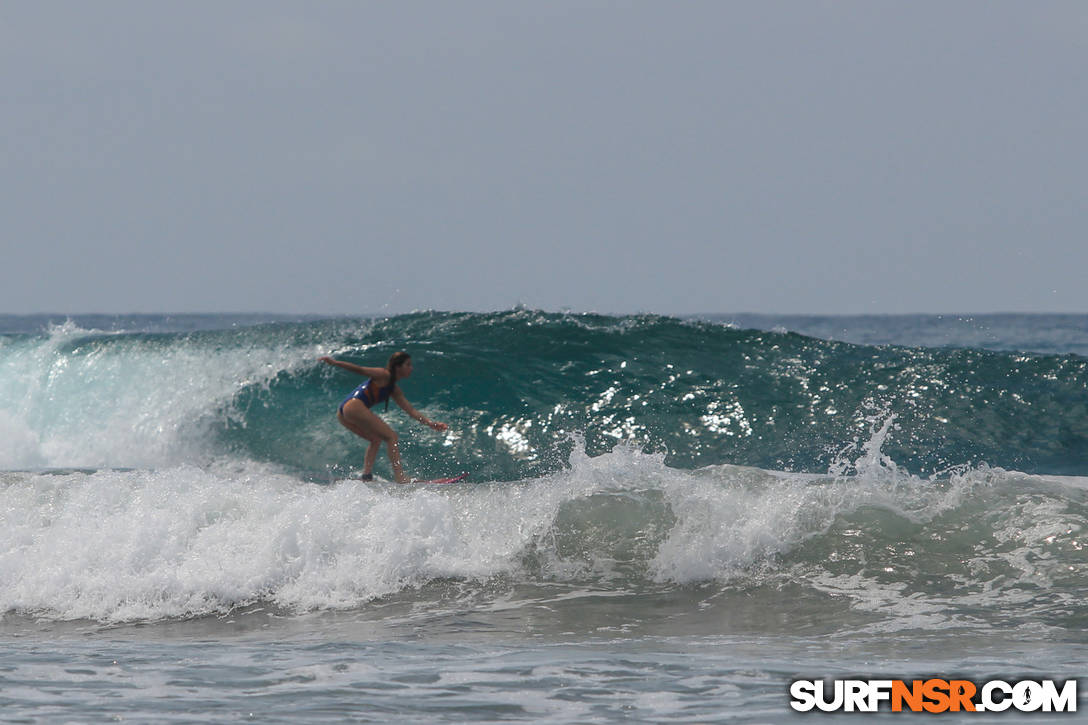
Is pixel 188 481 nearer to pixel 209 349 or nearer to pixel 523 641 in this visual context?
pixel 523 641

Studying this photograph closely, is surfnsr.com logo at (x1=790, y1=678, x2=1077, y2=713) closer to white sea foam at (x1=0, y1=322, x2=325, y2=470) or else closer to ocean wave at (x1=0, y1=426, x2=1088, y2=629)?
ocean wave at (x1=0, y1=426, x2=1088, y2=629)

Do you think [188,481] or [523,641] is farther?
[188,481]

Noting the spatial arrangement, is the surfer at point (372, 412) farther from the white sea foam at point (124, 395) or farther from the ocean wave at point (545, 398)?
the white sea foam at point (124, 395)

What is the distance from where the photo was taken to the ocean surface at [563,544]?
212 inches

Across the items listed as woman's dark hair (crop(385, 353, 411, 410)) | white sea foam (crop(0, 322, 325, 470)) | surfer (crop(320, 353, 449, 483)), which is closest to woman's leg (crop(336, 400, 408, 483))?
surfer (crop(320, 353, 449, 483))

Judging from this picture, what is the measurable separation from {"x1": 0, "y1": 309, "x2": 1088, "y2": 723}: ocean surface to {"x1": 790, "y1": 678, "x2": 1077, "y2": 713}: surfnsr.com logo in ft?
0.40

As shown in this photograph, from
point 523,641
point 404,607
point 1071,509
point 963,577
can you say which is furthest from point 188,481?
point 1071,509

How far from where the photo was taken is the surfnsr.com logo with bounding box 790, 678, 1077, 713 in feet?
15.6

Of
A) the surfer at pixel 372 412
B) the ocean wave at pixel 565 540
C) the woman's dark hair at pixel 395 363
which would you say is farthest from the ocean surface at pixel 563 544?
the woman's dark hair at pixel 395 363

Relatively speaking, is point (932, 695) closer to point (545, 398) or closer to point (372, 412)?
point (372, 412)

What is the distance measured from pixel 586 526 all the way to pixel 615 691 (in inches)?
137

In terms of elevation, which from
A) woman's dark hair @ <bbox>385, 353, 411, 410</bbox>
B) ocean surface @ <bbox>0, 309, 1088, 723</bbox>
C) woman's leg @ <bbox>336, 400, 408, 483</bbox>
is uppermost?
woman's dark hair @ <bbox>385, 353, 411, 410</bbox>

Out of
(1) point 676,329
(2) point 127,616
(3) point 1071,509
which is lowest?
(2) point 127,616

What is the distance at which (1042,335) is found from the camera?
121 feet
